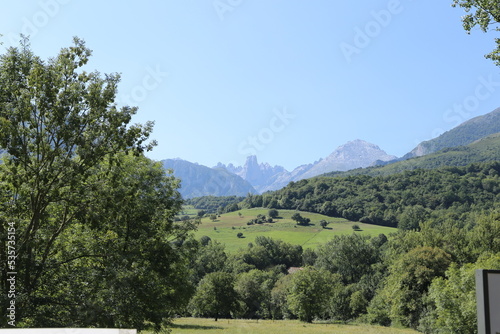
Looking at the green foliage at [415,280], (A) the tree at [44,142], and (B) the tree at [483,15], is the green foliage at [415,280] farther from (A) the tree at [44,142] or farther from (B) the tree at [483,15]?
(A) the tree at [44,142]

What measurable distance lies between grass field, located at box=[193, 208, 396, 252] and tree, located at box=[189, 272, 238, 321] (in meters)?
54.4

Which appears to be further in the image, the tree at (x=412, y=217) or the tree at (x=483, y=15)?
the tree at (x=412, y=217)

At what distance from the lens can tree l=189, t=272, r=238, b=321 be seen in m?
53.9

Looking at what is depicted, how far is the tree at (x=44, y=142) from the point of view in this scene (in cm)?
1154

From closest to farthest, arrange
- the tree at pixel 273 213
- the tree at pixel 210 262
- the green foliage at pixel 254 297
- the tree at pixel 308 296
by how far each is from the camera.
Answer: the tree at pixel 308 296, the green foliage at pixel 254 297, the tree at pixel 210 262, the tree at pixel 273 213

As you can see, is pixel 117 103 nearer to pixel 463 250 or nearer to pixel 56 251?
pixel 56 251

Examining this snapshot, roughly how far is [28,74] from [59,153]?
7.90ft

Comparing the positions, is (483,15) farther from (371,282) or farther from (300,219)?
(300,219)

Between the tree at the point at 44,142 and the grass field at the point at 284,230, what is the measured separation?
9911 cm

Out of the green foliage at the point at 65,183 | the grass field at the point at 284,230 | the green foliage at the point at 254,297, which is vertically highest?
the green foliage at the point at 65,183

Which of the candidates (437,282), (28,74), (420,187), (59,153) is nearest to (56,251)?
(59,153)

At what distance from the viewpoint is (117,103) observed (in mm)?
13617

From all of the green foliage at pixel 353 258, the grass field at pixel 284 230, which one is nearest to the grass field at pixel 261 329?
the green foliage at pixel 353 258

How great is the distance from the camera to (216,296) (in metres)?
53.8
